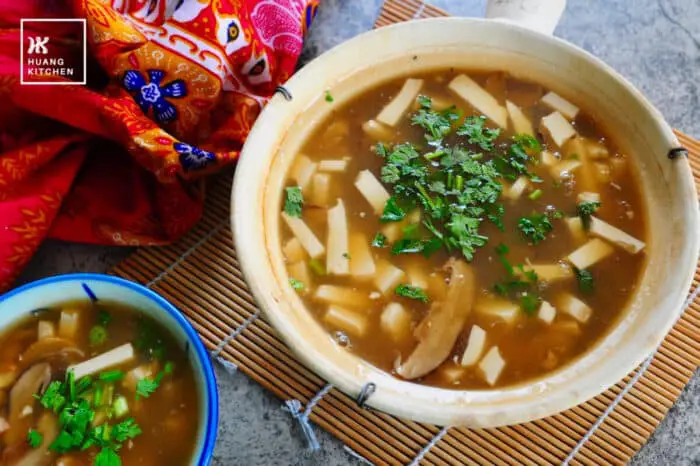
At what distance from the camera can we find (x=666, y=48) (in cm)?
203

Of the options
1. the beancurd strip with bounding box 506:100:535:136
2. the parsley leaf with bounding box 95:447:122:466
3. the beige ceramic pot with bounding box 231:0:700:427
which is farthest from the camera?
the beancurd strip with bounding box 506:100:535:136

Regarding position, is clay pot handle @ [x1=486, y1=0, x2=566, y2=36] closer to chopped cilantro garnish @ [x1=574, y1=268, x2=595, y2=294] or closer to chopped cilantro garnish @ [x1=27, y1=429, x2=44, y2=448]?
chopped cilantro garnish @ [x1=574, y1=268, x2=595, y2=294]

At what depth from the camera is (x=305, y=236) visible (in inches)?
58.7

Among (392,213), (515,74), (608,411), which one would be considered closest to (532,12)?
(515,74)

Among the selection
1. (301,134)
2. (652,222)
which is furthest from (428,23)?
(652,222)

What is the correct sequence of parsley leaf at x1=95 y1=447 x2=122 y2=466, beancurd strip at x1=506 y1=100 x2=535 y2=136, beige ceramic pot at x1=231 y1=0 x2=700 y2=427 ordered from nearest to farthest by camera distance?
1. beige ceramic pot at x1=231 y1=0 x2=700 y2=427
2. parsley leaf at x1=95 y1=447 x2=122 y2=466
3. beancurd strip at x1=506 y1=100 x2=535 y2=136

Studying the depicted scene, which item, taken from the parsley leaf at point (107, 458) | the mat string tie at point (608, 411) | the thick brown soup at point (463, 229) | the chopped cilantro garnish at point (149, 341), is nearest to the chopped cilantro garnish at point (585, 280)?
the thick brown soup at point (463, 229)

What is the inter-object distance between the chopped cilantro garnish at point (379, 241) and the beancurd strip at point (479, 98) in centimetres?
40

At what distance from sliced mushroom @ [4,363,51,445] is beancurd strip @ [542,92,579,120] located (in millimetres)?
1280

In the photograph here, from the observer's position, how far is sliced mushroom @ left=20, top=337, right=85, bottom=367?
149cm

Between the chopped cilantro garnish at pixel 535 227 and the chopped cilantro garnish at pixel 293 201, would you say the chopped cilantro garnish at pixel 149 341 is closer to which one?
the chopped cilantro garnish at pixel 293 201

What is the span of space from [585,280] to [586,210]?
161 millimetres

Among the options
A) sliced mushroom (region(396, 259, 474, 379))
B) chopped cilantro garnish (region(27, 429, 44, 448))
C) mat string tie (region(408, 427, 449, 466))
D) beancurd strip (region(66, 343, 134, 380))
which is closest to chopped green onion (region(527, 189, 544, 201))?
sliced mushroom (region(396, 259, 474, 379))

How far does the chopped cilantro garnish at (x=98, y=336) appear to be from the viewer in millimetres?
1504
